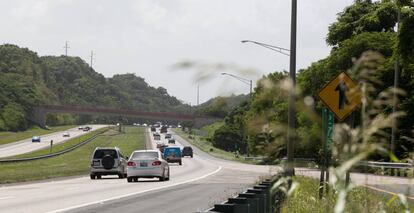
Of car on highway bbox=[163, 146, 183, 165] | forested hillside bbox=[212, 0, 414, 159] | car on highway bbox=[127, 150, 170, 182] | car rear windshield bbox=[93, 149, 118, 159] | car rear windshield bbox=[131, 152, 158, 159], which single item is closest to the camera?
forested hillside bbox=[212, 0, 414, 159]

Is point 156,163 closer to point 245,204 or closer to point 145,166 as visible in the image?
point 145,166

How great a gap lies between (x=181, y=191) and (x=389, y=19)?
52411 mm

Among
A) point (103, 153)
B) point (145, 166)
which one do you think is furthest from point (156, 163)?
point (103, 153)

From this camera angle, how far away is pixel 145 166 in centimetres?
3872

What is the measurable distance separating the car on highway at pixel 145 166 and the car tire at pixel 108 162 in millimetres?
3115

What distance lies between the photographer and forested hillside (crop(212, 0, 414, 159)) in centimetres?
304

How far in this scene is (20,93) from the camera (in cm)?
19288

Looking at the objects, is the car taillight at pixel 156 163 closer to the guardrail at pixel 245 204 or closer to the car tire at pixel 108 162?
the car tire at pixel 108 162

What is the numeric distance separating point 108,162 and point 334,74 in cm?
1885

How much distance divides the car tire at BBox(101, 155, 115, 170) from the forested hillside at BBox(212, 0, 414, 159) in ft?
35.9

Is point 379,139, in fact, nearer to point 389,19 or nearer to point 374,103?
point 374,103

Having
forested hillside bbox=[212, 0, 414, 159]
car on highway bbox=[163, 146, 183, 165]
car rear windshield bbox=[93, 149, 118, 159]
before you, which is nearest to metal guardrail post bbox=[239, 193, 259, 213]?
forested hillside bbox=[212, 0, 414, 159]

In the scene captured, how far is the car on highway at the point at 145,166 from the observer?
3862 centimetres

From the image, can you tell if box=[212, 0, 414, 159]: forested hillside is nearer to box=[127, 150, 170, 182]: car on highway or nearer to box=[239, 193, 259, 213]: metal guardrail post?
box=[239, 193, 259, 213]: metal guardrail post
